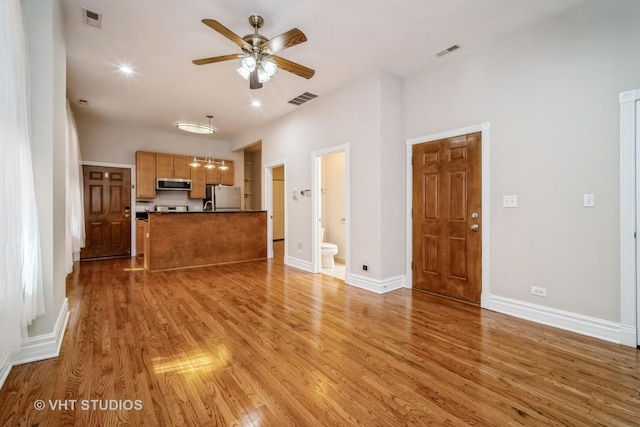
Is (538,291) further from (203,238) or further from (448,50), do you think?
(203,238)

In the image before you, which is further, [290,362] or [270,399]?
[290,362]

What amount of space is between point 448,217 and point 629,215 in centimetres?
154

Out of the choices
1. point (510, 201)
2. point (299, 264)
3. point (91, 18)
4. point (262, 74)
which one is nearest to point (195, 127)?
point (91, 18)

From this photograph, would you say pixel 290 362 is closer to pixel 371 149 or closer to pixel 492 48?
pixel 371 149

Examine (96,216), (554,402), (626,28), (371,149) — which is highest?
(626,28)

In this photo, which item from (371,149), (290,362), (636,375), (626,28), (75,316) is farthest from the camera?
(371,149)

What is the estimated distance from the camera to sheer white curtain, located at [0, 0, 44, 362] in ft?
5.06

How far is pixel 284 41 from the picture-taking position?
8.04ft

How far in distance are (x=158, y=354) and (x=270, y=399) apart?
3.55ft

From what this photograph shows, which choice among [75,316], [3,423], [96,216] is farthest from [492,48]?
[96,216]

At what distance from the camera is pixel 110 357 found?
214 centimetres

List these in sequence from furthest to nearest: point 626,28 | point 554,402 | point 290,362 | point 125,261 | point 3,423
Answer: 1. point 125,261
2. point 626,28
3. point 290,362
4. point 554,402
5. point 3,423

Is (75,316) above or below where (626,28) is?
below

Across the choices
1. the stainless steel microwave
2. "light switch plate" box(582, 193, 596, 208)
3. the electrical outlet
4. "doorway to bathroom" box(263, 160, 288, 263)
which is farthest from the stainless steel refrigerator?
"light switch plate" box(582, 193, 596, 208)
